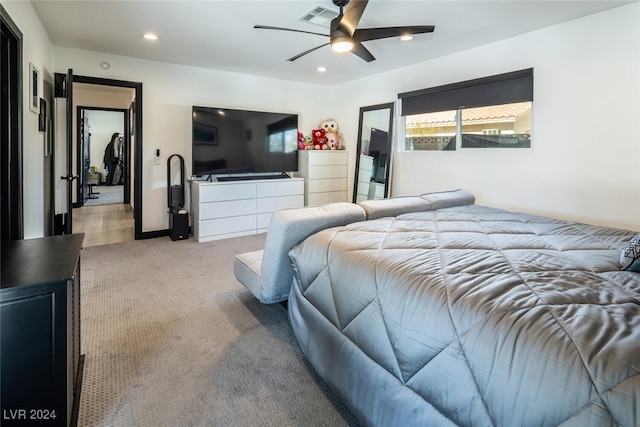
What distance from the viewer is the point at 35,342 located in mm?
1240

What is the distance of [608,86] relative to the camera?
10.0 ft

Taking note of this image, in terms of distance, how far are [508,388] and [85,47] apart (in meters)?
5.23

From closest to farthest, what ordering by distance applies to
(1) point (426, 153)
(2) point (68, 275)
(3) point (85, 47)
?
(2) point (68, 275) < (3) point (85, 47) < (1) point (426, 153)

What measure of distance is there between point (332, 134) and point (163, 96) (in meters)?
2.67

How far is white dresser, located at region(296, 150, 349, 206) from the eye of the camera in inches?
226

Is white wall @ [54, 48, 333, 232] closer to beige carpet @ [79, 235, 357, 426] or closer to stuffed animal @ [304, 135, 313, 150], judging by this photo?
stuffed animal @ [304, 135, 313, 150]

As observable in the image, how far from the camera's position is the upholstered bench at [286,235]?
212 centimetres

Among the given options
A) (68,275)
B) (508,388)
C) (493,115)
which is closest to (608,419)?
(508,388)

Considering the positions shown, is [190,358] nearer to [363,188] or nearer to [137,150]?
[137,150]

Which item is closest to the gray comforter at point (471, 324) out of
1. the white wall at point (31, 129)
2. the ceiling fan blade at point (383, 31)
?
the ceiling fan blade at point (383, 31)

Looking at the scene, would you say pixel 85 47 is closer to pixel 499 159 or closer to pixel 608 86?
pixel 499 159

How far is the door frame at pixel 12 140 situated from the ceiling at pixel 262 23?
0.75m

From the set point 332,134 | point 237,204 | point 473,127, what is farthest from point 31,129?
point 473,127

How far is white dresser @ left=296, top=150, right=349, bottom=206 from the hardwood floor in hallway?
8.96 feet
